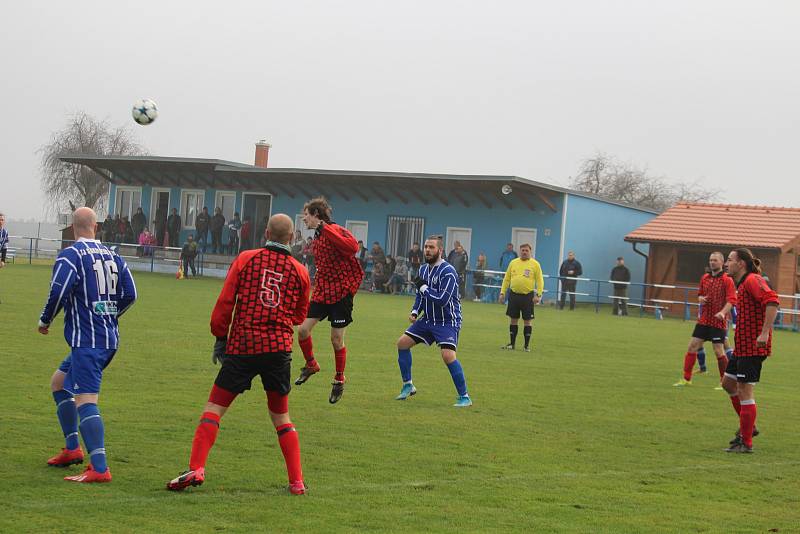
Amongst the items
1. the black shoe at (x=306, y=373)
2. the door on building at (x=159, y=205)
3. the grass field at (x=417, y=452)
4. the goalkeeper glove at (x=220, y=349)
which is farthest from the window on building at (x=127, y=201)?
the goalkeeper glove at (x=220, y=349)

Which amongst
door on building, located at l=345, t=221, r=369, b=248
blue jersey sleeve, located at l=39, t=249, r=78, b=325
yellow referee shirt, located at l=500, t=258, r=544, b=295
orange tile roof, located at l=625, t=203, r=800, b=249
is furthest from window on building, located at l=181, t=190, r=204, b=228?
blue jersey sleeve, located at l=39, t=249, r=78, b=325

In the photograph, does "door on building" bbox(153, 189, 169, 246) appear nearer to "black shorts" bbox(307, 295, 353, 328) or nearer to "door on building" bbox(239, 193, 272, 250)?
"door on building" bbox(239, 193, 272, 250)

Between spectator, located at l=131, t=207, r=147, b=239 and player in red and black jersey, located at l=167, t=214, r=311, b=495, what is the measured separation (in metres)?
39.9

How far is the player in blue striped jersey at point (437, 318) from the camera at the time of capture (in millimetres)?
11812

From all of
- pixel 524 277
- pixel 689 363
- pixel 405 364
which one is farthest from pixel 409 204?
pixel 405 364

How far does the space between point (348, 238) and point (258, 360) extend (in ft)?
13.1

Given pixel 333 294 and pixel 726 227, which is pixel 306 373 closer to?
pixel 333 294

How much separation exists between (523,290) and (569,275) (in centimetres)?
1646

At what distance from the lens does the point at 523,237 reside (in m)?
39.9

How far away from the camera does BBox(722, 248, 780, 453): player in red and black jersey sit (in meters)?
10.1

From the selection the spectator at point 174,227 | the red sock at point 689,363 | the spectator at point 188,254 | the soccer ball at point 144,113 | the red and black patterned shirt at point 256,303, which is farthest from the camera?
the spectator at point 174,227

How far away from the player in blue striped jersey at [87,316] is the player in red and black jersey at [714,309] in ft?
30.8

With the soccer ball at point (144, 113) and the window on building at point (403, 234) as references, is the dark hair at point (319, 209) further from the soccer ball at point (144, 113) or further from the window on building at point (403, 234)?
the window on building at point (403, 234)

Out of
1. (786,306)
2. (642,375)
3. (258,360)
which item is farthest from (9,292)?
(786,306)
